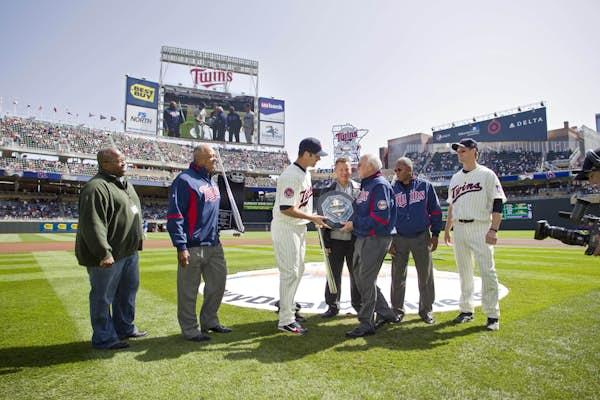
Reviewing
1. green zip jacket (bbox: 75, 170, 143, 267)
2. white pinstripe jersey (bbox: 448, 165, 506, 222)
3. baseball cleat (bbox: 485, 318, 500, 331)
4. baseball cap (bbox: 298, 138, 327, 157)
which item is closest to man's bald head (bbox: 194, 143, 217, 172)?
green zip jacket (bbox: 75, 170, 143, 267)

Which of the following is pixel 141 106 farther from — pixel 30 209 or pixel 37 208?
pixel 30 209

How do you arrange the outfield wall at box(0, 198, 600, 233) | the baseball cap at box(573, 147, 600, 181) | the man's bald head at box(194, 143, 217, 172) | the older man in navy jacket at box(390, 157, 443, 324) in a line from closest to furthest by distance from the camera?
the baseball cap at box(573, 147, 600, 181) < the man's bald head at box(194, 143, 217, 172) < the older man in navy jacket at box(390, 157, 443, 324) < the outfield wall at box(0, 198, 600, 233)

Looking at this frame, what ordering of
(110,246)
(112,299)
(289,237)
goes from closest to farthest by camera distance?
(110,246)
(112,299)
(289,237)

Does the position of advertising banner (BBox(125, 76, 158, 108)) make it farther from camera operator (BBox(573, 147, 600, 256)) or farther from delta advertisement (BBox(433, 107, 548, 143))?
camera operator (BBox(573, 147, 600, 256))

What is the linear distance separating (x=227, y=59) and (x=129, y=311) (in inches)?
2092

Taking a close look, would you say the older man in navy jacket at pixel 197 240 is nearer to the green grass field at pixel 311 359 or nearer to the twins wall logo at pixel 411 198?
the green grass field at pixel 311 359

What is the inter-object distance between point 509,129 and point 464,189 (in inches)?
1898

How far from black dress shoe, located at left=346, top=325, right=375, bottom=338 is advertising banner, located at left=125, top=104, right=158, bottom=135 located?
4738 cm

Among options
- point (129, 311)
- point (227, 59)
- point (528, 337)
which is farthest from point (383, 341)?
point (227, 59)

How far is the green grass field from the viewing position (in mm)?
2678

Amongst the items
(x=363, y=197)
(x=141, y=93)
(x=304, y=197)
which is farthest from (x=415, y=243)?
(x=141, y=93)

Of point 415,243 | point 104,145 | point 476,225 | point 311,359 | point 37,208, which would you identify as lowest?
point 311,359

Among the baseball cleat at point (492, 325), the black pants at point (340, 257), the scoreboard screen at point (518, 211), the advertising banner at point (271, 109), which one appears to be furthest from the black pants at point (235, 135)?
the baseball cleat at point (492, 325)

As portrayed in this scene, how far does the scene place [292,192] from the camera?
4199mm
